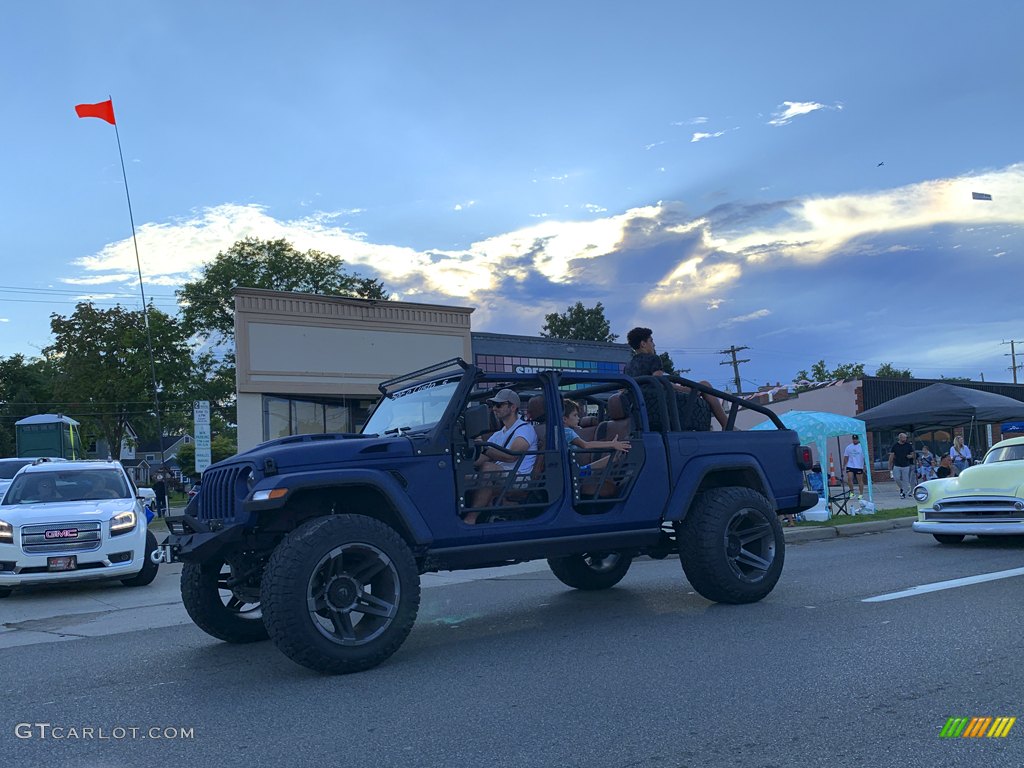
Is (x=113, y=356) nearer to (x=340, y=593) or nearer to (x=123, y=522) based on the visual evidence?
(x=123, y=522)

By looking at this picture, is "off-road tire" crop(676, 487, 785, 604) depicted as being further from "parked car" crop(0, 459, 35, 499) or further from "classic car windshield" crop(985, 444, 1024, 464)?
"parked car" crop(0, 459, 35, 499)

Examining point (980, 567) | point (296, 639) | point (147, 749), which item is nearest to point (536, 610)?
point (296, 639)

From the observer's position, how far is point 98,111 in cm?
2339

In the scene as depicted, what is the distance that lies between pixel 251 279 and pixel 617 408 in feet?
136

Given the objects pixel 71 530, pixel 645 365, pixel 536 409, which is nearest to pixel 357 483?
pixel 536 409

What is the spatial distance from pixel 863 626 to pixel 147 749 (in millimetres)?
4637

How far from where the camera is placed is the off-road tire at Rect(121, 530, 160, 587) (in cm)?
1097

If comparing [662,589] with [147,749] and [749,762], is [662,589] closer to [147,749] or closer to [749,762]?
[749,762]

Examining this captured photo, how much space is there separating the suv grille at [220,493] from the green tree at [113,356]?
36.4m

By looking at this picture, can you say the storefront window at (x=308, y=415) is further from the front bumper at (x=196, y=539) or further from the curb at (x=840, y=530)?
the front bumper at (x=196, y=539)

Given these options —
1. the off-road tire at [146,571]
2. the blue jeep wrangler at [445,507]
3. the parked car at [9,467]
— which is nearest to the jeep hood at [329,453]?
the blue jeep wrangler at [445,507]

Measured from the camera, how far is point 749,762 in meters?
3.53

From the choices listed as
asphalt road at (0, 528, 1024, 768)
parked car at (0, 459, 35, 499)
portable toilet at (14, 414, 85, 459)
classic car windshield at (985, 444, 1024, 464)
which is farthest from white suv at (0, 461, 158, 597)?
portable toilet at (14, 414, 85, 459)

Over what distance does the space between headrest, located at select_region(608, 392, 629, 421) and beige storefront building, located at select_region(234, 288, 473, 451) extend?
706 inches
